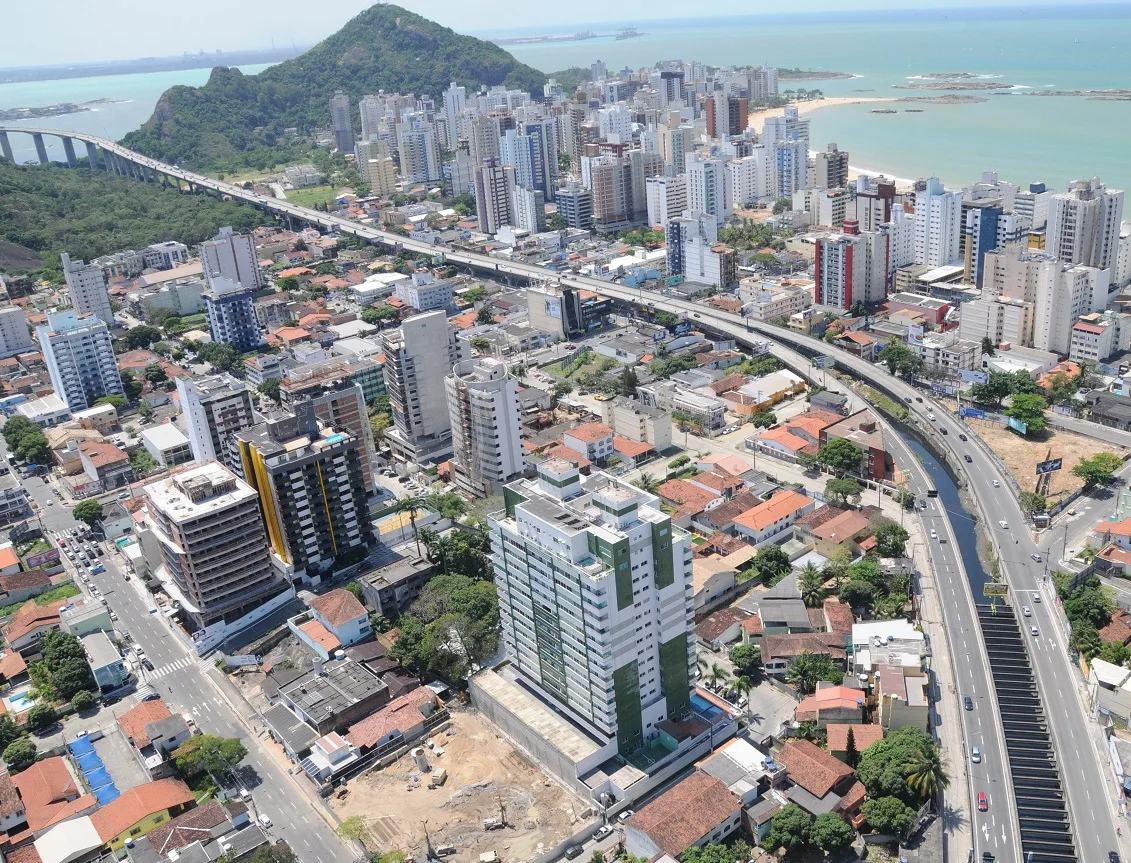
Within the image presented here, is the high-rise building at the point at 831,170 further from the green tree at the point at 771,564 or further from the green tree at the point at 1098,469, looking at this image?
the green tree at the point at 771,564

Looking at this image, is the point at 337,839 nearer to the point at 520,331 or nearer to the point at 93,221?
the point at 520,331

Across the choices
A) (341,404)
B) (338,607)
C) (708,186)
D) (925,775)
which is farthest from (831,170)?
(925,775)

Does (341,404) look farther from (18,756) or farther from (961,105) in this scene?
(961,105)

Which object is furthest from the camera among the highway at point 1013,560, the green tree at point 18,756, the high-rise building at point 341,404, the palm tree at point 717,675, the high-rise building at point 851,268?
the high-rise building at point 851,268

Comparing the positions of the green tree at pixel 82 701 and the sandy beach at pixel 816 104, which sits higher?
the sandy beach at pixel 816 104

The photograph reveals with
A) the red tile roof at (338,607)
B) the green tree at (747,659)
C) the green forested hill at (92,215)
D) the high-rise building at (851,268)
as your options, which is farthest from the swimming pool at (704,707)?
the green forested hill at (92,215)

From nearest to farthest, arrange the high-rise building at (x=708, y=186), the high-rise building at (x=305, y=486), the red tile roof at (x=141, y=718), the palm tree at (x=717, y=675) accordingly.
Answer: the red tile roof at (x=141, y=718) → the palm tree at (x=717, y=675) → the high-rise building at (x=305, y=486) → the high-rise building at (x=708, y=186)
